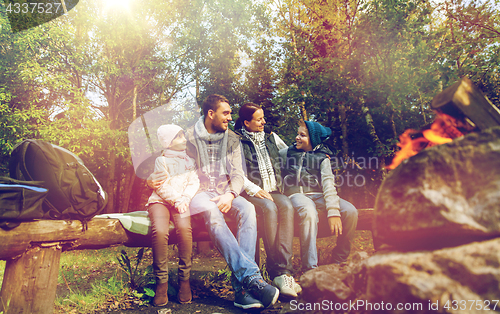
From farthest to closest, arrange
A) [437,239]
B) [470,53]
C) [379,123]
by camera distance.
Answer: [379,123] < [470,53] < [437,239]

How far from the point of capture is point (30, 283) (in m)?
2.37

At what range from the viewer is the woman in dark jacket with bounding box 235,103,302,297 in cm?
276

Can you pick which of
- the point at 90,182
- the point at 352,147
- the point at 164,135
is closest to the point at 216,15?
the point at 352,147

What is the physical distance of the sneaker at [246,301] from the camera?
235cm

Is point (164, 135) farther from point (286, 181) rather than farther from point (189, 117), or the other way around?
point (189, 117)

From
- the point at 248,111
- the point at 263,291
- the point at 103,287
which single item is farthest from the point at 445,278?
the point at 103,287

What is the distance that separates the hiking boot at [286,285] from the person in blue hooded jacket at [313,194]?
9.5 inches

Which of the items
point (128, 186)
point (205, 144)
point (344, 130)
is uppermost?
point (344, 130)

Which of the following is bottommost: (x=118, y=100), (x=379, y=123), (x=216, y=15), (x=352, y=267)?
(x=352, y=267)

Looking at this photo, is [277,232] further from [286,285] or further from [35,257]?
[35,257]

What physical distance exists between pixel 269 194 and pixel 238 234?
626 mm

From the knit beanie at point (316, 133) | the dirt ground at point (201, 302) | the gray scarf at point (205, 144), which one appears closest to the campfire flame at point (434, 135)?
the dirt ground at point (201, 302)

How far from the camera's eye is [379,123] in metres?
6.36

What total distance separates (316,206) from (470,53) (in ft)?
16.9
